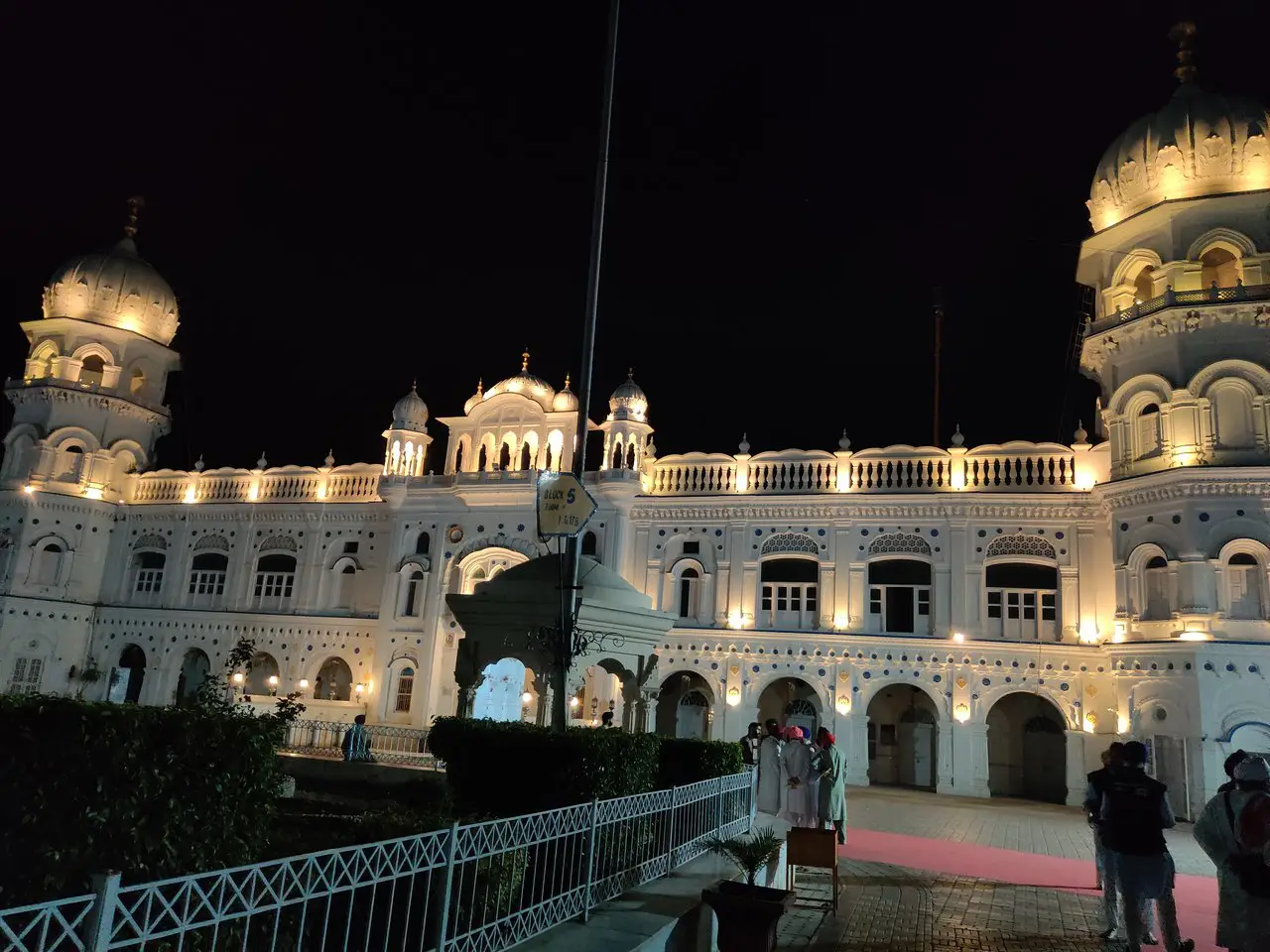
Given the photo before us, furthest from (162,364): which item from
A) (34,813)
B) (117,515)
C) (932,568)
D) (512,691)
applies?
(34,813)

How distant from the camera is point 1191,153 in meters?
22.4

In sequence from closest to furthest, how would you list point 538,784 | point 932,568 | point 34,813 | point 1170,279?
1. point 34,813
2. point 538,784
3. point 1170,279
4. point 932,568

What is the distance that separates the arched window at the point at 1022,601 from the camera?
78.3 ft

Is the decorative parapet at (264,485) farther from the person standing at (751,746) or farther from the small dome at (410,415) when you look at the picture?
the person standing at (751,746)

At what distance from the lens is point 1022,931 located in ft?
31.0

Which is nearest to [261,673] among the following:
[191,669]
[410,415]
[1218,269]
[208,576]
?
[191,669]

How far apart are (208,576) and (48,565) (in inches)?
214

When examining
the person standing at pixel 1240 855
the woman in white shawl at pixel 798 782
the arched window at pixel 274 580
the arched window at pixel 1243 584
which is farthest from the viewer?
the arched window at pixel 274 580

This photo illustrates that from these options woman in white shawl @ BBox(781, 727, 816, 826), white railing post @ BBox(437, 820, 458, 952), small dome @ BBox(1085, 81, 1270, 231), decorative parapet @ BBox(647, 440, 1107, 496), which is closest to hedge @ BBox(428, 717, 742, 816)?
white railing post @ BBox(437, 820, 458, 952)

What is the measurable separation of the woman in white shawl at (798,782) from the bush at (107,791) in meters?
8.89

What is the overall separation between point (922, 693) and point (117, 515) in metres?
29.2

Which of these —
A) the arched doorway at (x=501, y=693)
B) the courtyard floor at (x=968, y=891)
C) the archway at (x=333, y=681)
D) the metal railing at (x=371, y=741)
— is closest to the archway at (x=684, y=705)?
the arched doorway at (x=501, y=693)

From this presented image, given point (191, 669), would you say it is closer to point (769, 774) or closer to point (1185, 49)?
point (769, 774)

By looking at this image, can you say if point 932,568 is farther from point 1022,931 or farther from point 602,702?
point 1022,931
